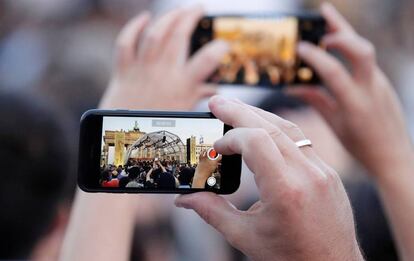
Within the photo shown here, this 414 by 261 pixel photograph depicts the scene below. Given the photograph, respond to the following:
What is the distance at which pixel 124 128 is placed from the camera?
1.94 feet

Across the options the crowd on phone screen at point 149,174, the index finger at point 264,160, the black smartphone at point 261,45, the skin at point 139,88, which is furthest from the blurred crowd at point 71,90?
the index finger at point 264,160

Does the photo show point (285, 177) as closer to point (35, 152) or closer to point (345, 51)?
point (345, 51)

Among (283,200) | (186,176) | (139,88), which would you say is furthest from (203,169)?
(139,88)

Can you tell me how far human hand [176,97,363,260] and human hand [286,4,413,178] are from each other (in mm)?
433

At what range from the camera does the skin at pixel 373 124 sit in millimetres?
872

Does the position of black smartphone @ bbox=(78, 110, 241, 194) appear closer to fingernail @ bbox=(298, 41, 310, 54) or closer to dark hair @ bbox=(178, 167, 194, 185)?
dark hair @ bbox=(178, 167, 194, 185)

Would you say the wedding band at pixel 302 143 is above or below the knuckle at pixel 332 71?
below

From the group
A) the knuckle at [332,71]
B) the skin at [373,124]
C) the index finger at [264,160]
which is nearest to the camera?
the index finger at [264,160]

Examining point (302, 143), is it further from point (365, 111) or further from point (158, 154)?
point (365, 111)

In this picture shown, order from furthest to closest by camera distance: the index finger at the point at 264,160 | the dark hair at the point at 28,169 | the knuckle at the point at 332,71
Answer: the dark hair at the point at 28,169 < the knuckle at the point at 332,71 < the index finger at the point at 264,160

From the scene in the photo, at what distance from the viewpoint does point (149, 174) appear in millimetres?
595

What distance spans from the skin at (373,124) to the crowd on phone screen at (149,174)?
0.39 meters

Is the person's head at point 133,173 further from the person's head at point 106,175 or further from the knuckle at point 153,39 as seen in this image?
the knuckle at point 153,39

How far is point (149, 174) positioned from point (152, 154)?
0.02 metres
